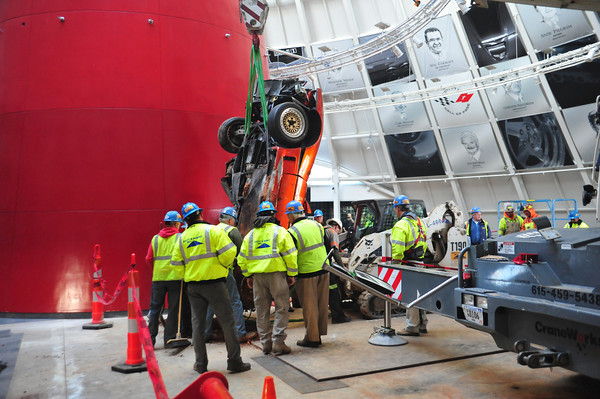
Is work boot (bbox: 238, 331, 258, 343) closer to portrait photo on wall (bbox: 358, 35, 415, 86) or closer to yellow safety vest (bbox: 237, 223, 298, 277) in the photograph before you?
yellow safety vest (bbox: 237, 223, 298, 277)

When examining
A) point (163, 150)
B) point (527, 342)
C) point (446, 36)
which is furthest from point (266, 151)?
point (446, 36)

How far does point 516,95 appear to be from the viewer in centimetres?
1806

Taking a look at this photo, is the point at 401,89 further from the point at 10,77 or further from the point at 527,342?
the point at 527,342

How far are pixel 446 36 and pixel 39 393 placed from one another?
17956 millimetres

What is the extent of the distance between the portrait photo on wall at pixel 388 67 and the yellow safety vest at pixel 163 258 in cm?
1546

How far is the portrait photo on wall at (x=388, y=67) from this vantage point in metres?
20.2

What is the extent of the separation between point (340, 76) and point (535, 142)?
26.9 feet

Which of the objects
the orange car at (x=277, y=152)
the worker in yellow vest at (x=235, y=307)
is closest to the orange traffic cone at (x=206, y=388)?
the worker in yellow vest at (x=235, y=307)

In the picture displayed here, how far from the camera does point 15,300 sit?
9156mm

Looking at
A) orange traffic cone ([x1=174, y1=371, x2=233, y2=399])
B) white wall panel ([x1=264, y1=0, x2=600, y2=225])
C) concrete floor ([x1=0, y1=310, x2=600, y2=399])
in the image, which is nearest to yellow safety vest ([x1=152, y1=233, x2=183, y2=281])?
concrete floor ([x1=0, y1=310, x2=600, y2=399])

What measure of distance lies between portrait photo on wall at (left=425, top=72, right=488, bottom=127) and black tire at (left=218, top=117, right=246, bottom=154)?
11442mm

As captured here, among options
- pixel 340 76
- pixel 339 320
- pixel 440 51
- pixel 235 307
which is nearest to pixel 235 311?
pixel 235 307

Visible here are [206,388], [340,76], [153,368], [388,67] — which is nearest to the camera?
[206,388]

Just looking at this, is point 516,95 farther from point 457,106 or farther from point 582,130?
point 582,130
